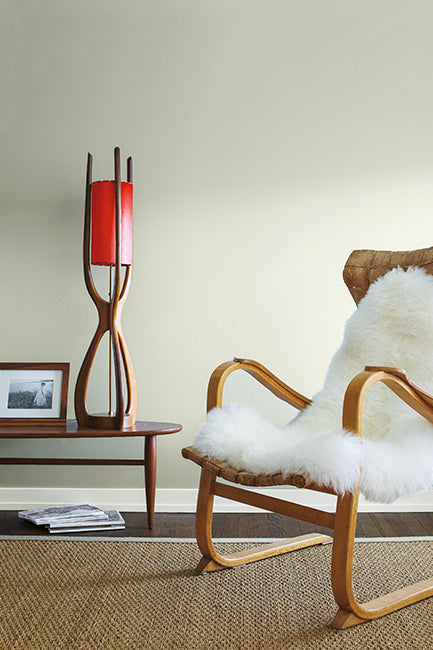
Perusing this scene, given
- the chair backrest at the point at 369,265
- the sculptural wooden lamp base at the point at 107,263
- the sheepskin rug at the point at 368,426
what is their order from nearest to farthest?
the sheepskin rug at the point at 368,426, the chair backrest at the point at 369,265, the sculptural wooden lamp base at the point at 107,263

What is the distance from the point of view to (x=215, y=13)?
2582 millimetres

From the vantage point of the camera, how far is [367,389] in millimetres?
1350

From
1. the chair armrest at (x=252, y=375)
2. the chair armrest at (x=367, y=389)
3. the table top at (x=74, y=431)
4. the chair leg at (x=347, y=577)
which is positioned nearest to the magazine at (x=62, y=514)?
the table top at (x=74, y=431)

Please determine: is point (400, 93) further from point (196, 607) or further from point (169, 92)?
point (196, 607)

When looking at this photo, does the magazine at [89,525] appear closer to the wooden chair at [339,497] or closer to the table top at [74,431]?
the table top at [74,431]

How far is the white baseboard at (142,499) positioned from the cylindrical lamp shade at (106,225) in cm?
100


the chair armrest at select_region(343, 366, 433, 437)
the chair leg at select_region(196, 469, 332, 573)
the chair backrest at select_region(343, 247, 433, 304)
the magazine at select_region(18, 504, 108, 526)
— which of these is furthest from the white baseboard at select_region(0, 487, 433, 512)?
the chair armrest at select_region(343, 366, 433, 437)

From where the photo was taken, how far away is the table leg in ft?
7.39

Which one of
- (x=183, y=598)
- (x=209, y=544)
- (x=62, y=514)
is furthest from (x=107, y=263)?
(x=183, y=598)

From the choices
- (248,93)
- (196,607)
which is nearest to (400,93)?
(248,93)

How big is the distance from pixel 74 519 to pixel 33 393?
0.52m

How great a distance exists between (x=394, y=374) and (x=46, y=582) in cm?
113

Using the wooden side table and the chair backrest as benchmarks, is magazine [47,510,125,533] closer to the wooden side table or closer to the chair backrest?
the wooden side table

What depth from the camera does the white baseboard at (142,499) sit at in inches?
99.2
